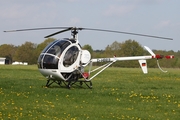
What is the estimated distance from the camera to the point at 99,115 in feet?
41.0

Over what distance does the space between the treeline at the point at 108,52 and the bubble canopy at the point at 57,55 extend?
79.8m

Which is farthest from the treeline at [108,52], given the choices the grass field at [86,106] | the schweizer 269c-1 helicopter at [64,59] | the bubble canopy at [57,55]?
the grass field at [86,106]

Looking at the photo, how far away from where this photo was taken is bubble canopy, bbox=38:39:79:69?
63.6ft

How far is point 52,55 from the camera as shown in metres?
19.4

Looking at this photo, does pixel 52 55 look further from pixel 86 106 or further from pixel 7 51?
pixel 7 51

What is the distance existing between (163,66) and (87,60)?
101331 millimetres

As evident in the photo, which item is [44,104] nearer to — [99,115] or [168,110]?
[99,115]

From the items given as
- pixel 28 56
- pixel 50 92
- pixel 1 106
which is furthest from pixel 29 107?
pixel 28 56

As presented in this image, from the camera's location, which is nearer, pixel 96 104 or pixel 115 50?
pixel 96 104

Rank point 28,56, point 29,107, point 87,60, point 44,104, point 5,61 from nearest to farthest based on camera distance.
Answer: point 29,107 → point 44,104 → point 87,60 → point 28,56 → point 5,61

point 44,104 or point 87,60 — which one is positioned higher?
point 87,60

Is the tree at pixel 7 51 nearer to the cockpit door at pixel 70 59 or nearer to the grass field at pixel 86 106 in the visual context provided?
the cockpit door at pixel 70 59

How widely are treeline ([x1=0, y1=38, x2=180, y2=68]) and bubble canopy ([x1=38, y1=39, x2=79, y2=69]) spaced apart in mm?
79801

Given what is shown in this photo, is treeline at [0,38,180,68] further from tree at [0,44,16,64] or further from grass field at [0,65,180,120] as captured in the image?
grass field at [0,65,180,120]
